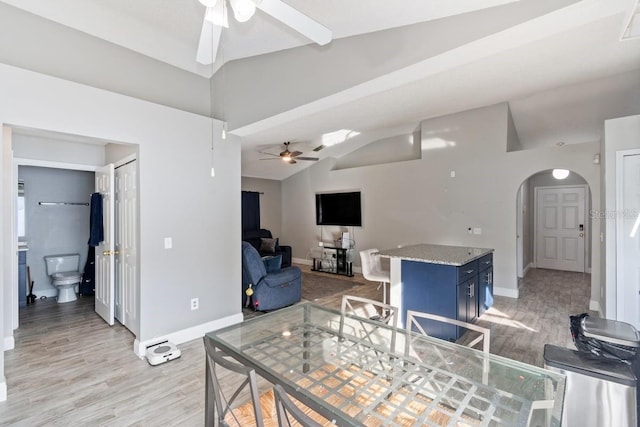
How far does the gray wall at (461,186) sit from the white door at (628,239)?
3.71 feet

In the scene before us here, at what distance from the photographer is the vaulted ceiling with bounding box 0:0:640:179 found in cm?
198

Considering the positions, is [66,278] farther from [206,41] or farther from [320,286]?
[206,41]

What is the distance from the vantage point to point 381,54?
2.41 metres

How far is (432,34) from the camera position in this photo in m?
2.15

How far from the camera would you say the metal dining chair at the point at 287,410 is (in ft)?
2.84

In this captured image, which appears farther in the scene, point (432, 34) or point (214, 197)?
point (214, 197)

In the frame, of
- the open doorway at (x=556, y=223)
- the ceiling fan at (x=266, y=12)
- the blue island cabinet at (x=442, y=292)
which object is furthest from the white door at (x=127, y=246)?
the open doorway at (x=556, y=223)

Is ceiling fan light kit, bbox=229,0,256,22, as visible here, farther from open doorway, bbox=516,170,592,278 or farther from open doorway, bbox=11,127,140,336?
open doorway, bbox=516,170,592,278

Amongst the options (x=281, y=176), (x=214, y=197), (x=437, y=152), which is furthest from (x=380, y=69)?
(x=281, y=176)

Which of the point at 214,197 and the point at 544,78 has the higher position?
the point at 544,78

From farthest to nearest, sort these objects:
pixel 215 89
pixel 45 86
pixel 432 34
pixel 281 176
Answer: pixel 281 176
pixel 215 89
pixel 45 86
pixel 432 34

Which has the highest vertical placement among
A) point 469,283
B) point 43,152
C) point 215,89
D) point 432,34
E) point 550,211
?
point 215,89

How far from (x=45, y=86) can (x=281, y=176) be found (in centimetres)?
591

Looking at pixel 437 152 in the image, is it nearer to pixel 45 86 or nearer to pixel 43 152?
pixel 45 86
